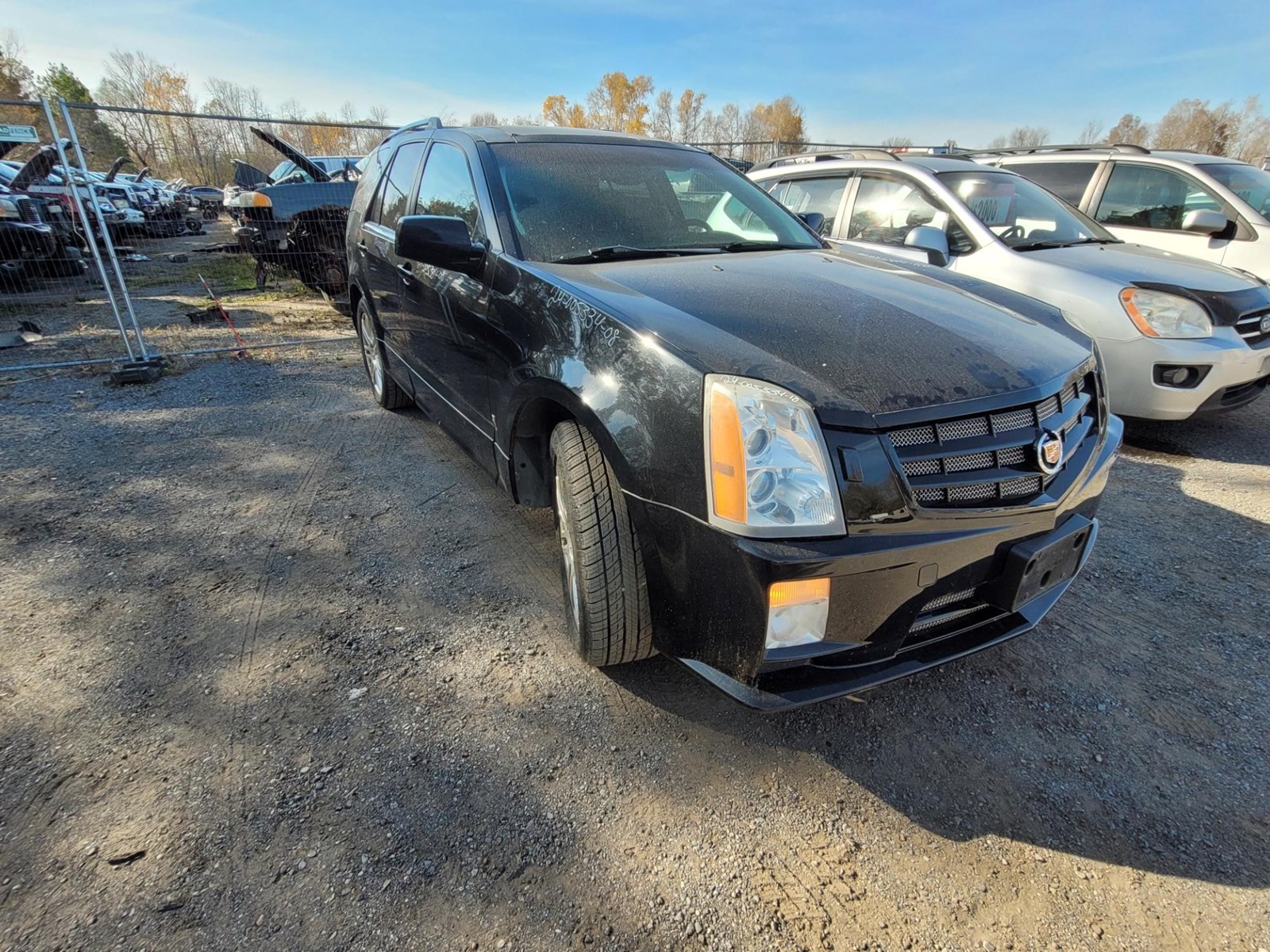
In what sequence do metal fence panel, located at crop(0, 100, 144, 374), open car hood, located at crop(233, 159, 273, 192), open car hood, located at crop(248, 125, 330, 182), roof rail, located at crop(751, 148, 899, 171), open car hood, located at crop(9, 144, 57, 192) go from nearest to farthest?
roof rail, located at crop(751, 148, 899, 171), metal fence panel, located at crop(0, 100, 144, 374), open car hood, located at crop(248, 125, 330, 182), open car hood, located at crop(9, 144, 57, 192), open car hood, located at crop(233, 159, 273, 192)

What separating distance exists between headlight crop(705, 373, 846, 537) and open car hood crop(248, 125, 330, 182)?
326 inches

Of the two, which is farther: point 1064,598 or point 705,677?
point 1064,598

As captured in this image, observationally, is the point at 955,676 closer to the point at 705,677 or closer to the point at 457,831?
the point at 705,677

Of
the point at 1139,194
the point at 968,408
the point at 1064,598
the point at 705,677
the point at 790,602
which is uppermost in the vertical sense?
the point at 1139,194

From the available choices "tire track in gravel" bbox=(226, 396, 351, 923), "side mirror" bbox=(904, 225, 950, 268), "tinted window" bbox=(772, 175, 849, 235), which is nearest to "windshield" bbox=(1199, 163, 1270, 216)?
"tinted window" bbox=(772, 175, 849, 235)

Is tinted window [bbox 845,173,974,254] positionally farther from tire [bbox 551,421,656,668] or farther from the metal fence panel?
the metal fence panel

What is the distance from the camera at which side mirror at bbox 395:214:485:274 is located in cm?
236

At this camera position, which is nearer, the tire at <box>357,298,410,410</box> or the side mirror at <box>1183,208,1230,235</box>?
the tire at <box>357,298,410,410</box>

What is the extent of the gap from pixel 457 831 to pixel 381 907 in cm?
24

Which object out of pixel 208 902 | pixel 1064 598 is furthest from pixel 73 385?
pixel 1064 598

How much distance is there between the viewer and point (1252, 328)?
4086 mm

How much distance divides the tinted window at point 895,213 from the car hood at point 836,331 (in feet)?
8.78

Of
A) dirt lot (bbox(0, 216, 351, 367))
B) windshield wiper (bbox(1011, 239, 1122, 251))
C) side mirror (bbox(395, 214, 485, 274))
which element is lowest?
dirt lot (bbox(0, 216, 351, 367))

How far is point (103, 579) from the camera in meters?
2.76
